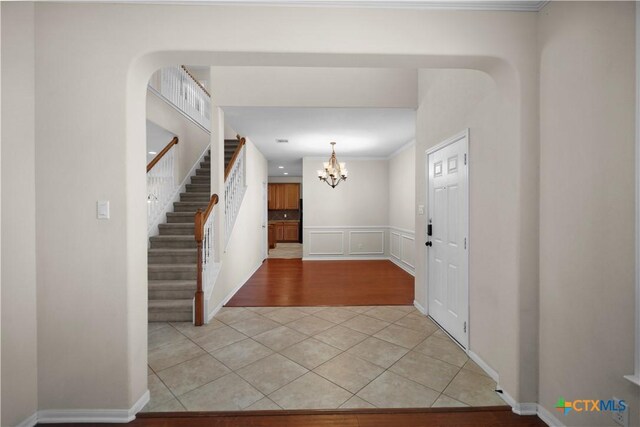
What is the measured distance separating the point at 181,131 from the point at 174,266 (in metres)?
3.05

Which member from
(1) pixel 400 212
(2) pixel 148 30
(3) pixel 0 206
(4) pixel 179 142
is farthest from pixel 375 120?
(3) pixel 0 206

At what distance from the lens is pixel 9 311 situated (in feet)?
5.36

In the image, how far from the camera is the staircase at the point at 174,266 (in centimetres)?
339

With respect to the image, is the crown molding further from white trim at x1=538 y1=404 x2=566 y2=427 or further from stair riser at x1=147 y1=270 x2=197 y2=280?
stair riser at x1=147 y1=270 x2=197 y2=280

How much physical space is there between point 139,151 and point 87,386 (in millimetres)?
1538

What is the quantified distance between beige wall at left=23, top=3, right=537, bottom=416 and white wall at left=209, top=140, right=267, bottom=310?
1693mm

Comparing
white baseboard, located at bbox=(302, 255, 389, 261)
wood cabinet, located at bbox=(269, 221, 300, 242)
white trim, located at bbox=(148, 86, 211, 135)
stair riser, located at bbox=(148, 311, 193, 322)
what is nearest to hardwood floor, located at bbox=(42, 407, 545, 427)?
stair riser, located at bbox=(148, 311, 193, 322)

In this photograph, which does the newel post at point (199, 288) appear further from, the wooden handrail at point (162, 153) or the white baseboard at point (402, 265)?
the white baseboard at point (402, 265)

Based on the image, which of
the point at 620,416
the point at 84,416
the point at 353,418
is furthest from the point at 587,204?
the point at 84,416

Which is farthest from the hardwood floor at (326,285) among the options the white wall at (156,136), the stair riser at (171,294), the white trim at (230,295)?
the white wall at (156,136)

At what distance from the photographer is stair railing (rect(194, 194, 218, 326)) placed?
10.8 ft

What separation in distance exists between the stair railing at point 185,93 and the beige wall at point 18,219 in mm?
3199

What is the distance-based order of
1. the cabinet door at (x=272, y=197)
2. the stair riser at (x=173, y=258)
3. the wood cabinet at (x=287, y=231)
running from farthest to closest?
the cabinet door at (x=272, y=197)
the wood cabinet at (x=287, y=231)
the stair riser at (x=173, y=258)

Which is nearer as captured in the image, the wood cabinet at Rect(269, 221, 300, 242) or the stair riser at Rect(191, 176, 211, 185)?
the stair riser at Rect(191, 176, 211, 185)
